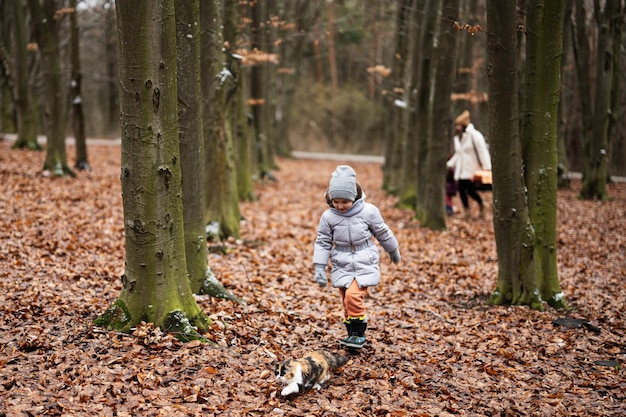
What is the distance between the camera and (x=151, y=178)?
5.01 meters

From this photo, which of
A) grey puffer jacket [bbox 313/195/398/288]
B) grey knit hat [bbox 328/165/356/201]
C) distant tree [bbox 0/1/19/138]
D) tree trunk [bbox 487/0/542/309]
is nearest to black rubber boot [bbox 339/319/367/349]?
grey puffer jacket [bbox 313/195/398/288]

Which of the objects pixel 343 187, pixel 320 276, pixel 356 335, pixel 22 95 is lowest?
pixel 356 335

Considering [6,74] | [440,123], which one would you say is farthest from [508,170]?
[6,74]

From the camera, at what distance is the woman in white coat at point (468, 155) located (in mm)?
12516

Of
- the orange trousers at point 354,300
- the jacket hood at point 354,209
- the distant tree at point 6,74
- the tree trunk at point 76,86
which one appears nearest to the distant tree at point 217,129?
the jacket hood at point 354,209

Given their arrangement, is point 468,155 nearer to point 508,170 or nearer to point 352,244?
point 508,170

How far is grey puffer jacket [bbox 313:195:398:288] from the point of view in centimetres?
545

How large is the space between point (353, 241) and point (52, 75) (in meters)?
11.9

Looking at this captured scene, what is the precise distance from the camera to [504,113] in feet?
22.7

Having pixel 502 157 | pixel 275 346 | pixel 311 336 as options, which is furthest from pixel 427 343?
pixel 502 157

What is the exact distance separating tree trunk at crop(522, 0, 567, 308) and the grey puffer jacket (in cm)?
281

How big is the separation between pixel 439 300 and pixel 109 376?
4.75m

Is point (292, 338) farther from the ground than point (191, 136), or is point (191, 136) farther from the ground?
point (191, 136)

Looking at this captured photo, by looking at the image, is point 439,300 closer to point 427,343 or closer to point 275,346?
point 427,343
